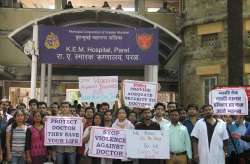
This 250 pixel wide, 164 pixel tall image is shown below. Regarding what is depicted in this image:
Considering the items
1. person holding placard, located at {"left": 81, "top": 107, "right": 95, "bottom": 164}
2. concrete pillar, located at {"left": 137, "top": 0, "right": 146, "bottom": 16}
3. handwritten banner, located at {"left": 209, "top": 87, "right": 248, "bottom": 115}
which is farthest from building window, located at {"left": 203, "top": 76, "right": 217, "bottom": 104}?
person holding placard, located at {"left": 81, "top": 107, "right": 95, "bottom": 164}

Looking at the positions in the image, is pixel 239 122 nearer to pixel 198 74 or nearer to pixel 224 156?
pixel 224 156

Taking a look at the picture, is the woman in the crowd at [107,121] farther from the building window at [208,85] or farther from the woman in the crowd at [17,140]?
the building window at [208,85]

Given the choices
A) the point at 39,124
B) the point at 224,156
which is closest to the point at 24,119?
the point at 39,124

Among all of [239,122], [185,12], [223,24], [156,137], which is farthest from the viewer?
[185,12]

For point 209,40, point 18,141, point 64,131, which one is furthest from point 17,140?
point 209,40

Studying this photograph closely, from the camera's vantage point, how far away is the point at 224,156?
12172 millimetres

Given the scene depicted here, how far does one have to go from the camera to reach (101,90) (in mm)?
16969

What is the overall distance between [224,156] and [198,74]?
1460 cm

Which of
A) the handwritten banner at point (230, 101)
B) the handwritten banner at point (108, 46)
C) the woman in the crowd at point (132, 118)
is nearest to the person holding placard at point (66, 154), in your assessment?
the woman in the crowd at point (132, 118)

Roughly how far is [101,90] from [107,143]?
484 cm

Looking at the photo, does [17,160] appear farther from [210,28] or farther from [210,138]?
[210,28]

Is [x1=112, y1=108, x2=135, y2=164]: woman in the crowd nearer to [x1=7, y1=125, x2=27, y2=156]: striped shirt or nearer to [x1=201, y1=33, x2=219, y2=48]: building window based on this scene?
[x1=7, y1=125, x2=27, y2=156]: striped shirt

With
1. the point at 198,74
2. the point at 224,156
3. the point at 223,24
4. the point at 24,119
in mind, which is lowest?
the point at 224,156

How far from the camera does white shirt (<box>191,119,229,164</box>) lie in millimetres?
11977
